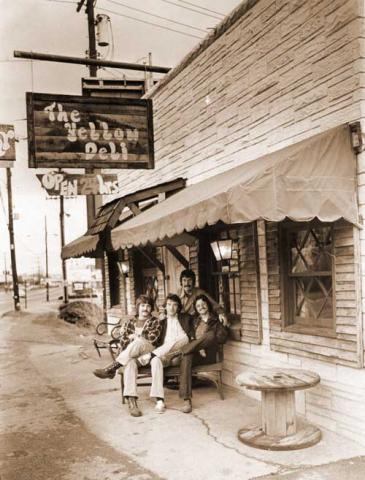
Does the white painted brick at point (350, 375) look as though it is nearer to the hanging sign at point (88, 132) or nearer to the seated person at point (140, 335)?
the seated person at point (140, 335)

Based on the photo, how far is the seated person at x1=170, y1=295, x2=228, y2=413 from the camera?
6840mm

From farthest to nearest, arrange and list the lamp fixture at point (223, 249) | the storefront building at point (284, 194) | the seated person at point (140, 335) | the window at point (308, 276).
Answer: the lamp fixture at point (223, 249)
the seated person at point (140, 335)
the window at point (308, 276)
the storefront building at point (284, 194)

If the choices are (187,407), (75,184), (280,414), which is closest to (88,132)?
(75,184)

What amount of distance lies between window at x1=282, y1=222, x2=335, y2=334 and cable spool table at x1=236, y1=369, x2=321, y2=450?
81cm

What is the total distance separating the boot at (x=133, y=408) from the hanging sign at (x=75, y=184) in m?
2.93

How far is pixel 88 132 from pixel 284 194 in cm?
341

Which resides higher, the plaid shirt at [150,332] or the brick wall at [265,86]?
the brick wall at [265,86]

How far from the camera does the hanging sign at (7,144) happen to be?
6.10m

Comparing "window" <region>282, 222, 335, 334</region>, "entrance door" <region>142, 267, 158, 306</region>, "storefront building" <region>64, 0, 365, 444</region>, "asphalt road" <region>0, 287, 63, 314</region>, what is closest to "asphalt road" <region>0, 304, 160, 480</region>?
"storefront building" <region>64, 0, 365, 444</region>

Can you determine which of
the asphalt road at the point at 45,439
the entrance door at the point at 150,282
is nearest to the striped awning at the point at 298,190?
the asphalt road at the point at 45,439

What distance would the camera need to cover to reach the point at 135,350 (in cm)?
715

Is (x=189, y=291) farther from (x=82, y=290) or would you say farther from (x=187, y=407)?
(x=82, y=290)

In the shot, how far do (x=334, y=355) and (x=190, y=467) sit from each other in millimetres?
1880

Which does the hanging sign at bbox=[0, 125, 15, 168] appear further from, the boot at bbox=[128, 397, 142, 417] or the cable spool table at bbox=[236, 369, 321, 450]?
the cable spool table at bbox=[236, 369, 321, 450]
